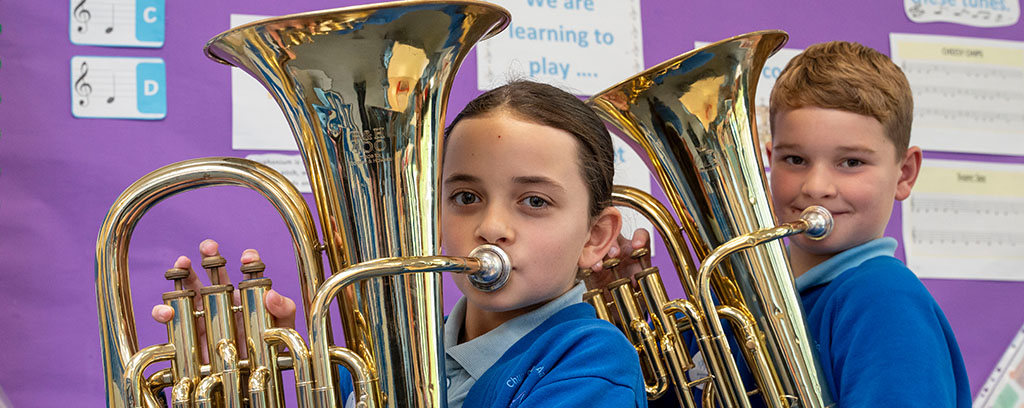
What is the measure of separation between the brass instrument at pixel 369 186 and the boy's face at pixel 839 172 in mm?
430

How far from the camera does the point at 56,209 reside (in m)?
1.33

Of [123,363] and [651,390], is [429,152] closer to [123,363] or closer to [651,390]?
[123,363]

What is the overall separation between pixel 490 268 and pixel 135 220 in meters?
0.31

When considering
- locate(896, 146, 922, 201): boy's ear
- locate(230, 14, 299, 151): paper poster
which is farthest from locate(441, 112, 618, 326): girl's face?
locate(230, 14, 299, 151): paper poster

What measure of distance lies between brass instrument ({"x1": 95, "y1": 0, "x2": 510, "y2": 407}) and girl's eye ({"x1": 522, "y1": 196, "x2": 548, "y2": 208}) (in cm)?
7

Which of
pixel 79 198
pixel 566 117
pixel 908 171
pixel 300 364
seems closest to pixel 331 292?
pixel 300 364

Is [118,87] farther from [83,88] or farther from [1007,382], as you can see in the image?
[1007,382]

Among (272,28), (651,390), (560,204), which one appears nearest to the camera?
(272,28)

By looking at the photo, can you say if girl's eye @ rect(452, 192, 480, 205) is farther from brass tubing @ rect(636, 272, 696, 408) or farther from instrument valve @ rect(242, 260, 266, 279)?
brass tubing @ rect(636, 272, 696, 408)

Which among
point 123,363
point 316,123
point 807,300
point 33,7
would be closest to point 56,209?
point 33,7

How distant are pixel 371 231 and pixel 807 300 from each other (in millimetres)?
551

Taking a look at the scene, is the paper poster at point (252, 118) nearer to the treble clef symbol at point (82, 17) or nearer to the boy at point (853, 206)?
the treble clef symbol at point (82, 17)

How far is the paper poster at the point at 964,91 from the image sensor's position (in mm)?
1905

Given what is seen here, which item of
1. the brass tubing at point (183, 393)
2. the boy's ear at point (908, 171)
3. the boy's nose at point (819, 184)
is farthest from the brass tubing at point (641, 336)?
the brass tubing at point (183, 393)
